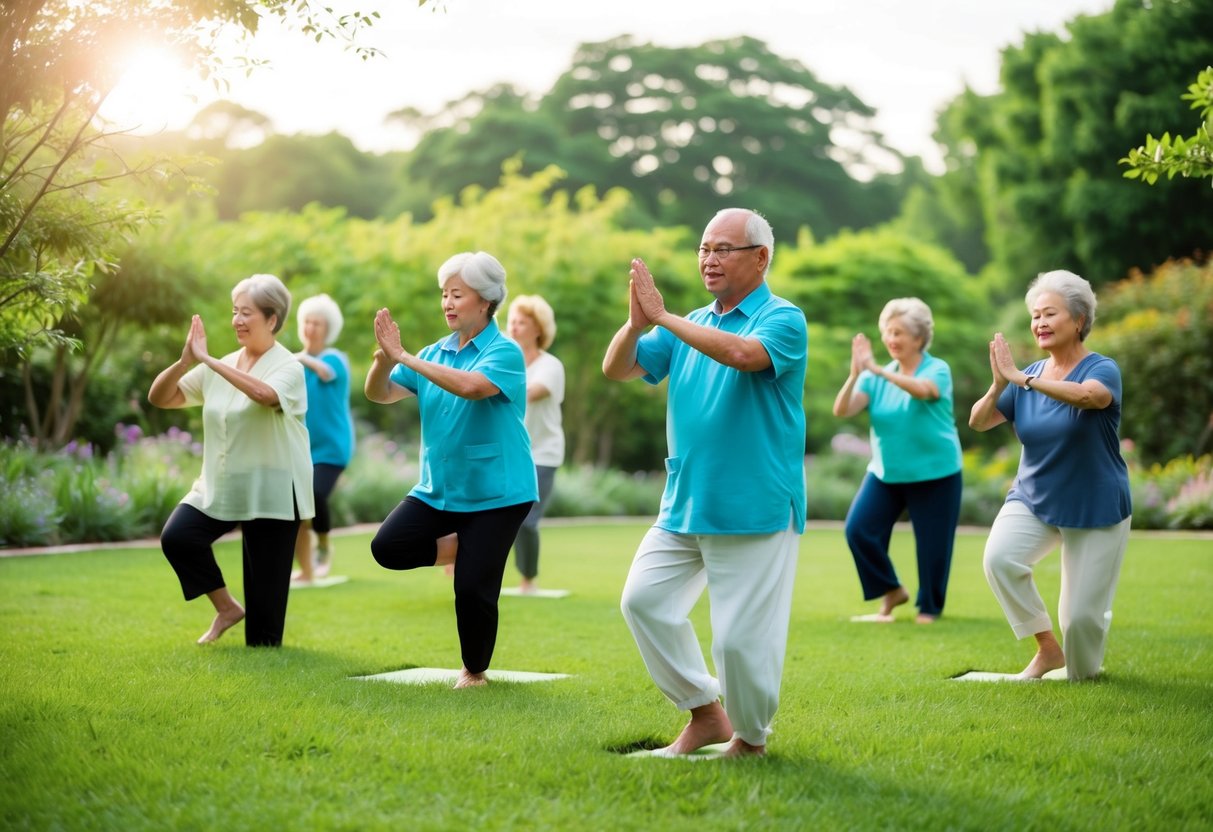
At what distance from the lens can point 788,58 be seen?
47.3 metres

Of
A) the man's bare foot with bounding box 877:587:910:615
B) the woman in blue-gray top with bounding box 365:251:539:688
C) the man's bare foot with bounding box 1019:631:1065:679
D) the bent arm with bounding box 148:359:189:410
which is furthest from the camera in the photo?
the man's bare foot with bounding box 877:587:910:615

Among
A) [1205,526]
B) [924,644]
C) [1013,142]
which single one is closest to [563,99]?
[1013,142]

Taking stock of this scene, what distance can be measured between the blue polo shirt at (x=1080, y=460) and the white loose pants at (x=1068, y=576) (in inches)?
3.5

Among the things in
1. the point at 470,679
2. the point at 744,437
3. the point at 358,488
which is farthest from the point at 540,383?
the point at 358,488

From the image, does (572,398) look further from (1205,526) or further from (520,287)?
(1205,526)

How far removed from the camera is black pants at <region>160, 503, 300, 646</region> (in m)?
7.11

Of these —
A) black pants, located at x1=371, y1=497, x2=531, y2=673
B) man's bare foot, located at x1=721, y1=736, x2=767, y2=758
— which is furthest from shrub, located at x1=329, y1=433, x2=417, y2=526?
man's bare foot, located at x1=721, y1=736, x2=767, y2=758

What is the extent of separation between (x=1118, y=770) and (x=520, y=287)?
17368mm

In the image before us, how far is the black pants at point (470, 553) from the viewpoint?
6285 mm

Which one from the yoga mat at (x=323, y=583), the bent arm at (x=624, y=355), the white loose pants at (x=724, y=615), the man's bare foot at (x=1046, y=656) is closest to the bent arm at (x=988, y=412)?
the man's bare foot at (x=1046, y=656)

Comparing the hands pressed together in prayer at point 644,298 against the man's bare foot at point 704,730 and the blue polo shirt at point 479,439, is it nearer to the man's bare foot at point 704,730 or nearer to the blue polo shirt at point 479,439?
the man's bare foot at point 704,730

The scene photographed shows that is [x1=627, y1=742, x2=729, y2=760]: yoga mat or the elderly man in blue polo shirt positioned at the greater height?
the elderly man in blue polo shirt

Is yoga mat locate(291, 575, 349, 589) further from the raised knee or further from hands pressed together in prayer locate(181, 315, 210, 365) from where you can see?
the raised knee

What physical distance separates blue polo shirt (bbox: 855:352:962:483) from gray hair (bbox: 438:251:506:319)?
3.35 m
